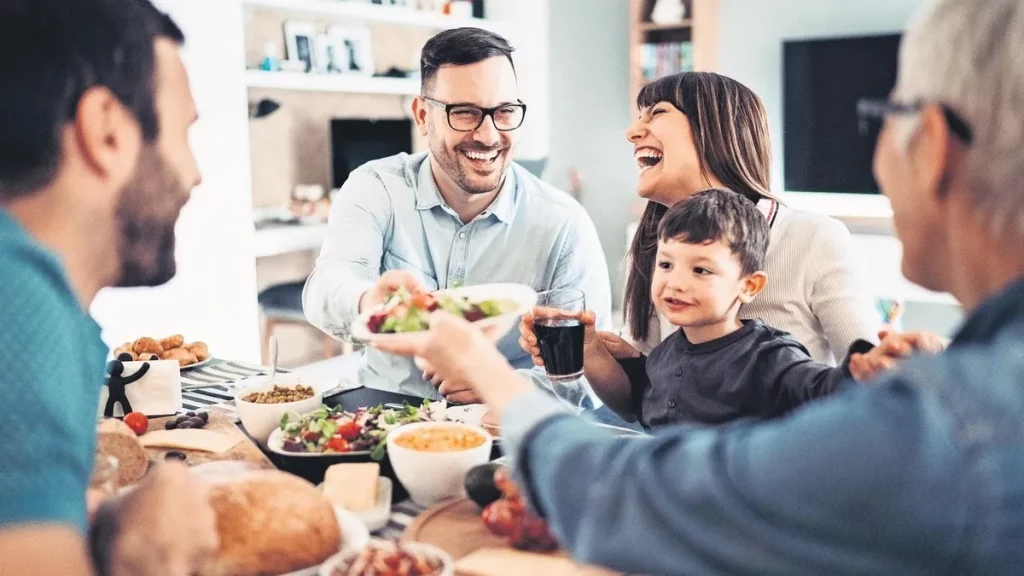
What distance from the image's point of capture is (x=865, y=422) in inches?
28.5

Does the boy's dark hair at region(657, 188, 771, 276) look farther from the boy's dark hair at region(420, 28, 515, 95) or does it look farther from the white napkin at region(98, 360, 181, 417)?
the white napkin at region(98, 360, 181, 417)

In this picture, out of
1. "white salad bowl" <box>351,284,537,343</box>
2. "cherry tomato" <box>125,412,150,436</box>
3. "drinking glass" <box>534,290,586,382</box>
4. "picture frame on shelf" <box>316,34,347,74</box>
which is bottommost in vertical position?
"cherry tomato" <box>125,412,150,436</box>

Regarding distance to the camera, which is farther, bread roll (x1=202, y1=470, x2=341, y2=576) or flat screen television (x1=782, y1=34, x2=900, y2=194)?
flat screen television (x1=782, y1=34, x2=900, y2=194)

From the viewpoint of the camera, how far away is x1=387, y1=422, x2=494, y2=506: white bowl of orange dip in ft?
4.41

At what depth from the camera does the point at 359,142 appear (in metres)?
5.04

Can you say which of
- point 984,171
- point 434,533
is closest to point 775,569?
point 984,171

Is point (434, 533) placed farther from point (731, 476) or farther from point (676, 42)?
point (676, 42)

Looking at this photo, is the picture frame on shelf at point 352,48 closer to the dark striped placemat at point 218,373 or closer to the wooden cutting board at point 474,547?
the dark striped placemat at point 218,373

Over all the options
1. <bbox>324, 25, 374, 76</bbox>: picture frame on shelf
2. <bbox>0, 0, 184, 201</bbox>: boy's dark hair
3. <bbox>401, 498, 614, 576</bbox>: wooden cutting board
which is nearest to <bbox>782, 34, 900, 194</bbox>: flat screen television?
<bbox>324, 25, 374, 76</bbox>: picture frame on shelf

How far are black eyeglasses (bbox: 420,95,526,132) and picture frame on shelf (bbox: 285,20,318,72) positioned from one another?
245 centimetres

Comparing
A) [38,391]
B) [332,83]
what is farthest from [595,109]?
[38,391]

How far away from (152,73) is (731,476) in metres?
0.75

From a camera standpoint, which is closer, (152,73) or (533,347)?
(152,73)

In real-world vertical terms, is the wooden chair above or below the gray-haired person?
below
